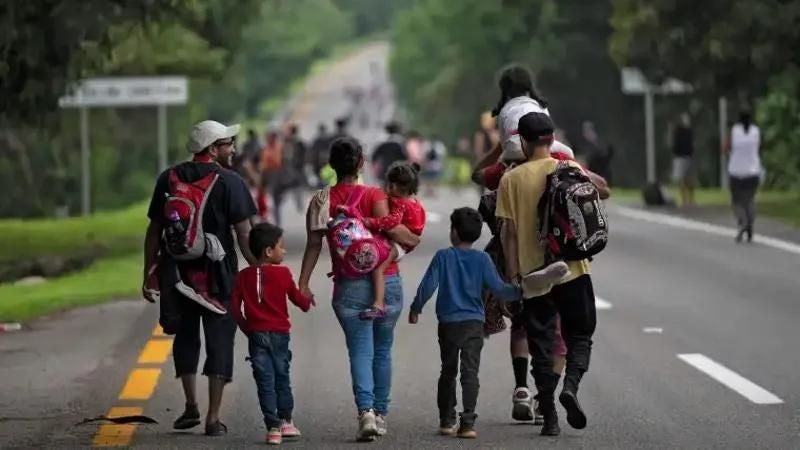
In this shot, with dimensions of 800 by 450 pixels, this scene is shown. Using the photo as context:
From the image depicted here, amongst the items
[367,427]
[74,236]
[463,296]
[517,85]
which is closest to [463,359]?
[463,296]

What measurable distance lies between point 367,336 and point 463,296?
0.51m

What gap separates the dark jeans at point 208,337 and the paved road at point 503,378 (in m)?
0.34

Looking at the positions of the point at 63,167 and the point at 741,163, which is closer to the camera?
the point at 741,163

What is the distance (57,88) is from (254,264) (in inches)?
635

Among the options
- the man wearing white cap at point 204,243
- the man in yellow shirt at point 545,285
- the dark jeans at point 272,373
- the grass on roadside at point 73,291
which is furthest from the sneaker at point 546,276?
the grass on roadside at point 73,291

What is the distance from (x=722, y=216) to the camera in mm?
34500

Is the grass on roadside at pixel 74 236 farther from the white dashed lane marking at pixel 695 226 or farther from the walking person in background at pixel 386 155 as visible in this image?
the white dashed lane marking at pixel 695 226

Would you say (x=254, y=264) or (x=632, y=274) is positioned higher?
(x=254, y=264)

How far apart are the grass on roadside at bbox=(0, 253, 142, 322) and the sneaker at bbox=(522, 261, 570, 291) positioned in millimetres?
Result: 8361

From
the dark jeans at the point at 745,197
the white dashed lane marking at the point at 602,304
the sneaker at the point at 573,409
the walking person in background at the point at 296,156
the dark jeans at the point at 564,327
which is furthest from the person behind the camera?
the walking person in background at the point at 296,156

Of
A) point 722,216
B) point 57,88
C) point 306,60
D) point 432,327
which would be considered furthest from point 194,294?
point 306,60

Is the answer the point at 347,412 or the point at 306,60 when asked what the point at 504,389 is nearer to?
the point at 347,412

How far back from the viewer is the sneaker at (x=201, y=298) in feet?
38.0

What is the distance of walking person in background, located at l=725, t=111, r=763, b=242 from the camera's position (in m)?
27.6
